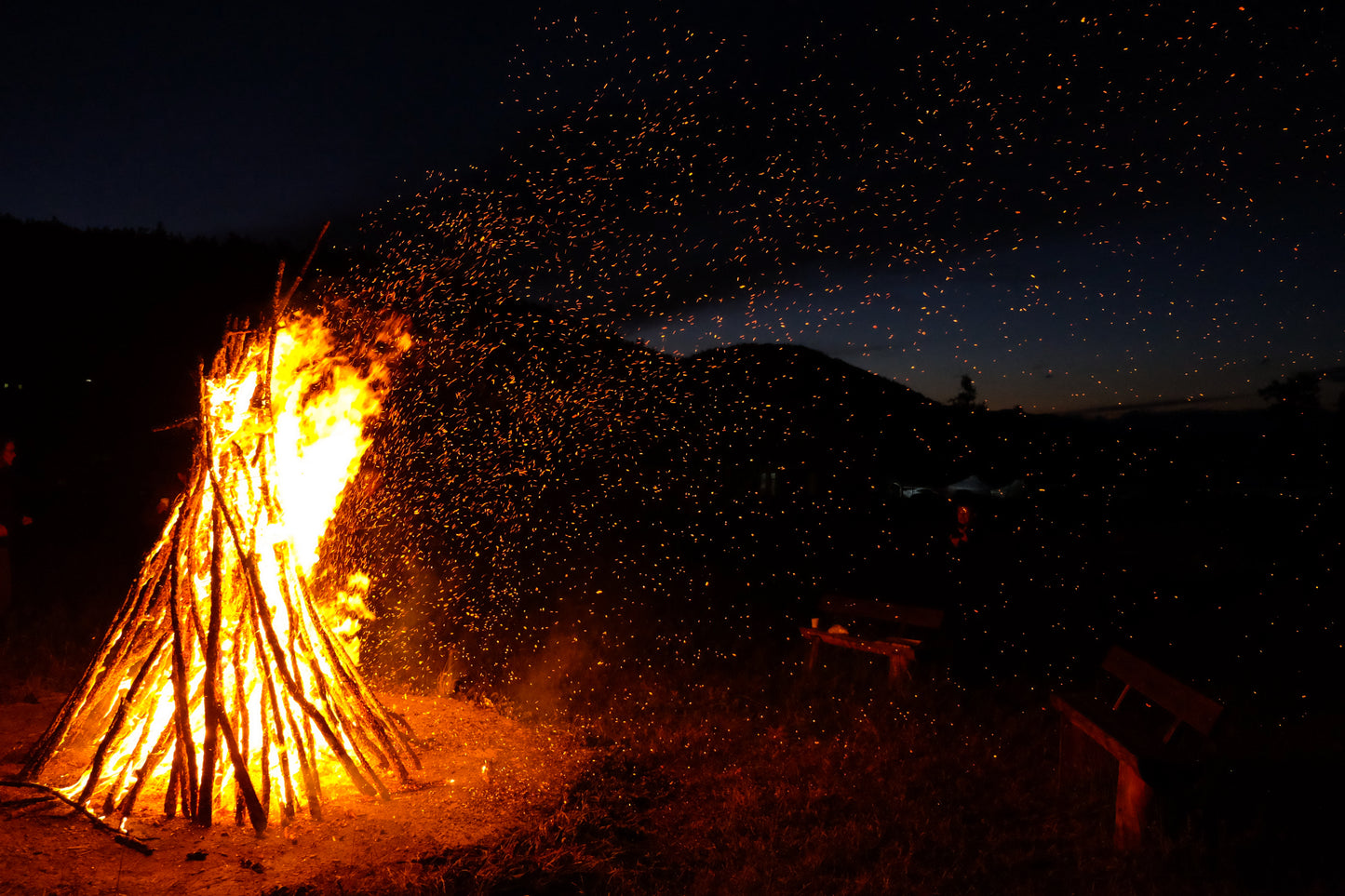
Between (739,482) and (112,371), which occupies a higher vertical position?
(112,371)

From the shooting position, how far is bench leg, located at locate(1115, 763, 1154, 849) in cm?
382

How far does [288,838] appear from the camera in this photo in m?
3.62

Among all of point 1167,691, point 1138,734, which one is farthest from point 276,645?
point 1167,691

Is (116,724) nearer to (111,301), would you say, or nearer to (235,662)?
(235,662)

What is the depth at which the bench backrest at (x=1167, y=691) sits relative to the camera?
3852mm

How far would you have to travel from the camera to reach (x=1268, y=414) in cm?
2875

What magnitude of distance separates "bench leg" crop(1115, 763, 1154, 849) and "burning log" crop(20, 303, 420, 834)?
349 centimetres

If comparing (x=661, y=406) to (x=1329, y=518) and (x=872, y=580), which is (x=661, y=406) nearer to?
(x=872, y=580)

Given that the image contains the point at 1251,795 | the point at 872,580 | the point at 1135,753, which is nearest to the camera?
the point at 1135,753

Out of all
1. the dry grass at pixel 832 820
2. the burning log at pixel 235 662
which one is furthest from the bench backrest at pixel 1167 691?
the burning log at pixel 235 662

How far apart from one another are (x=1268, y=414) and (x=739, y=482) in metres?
19.6

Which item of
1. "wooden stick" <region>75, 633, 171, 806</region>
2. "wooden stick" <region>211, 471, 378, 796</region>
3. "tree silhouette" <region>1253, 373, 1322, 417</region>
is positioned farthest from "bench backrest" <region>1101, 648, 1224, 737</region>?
"tree silhouette" <region>1253, 373, 1322, 417</region>

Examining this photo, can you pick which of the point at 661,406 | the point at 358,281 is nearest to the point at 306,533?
the point at 358,281

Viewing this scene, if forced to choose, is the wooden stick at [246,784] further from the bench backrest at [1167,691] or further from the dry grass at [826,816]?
the bench backrest at [1167,691]
